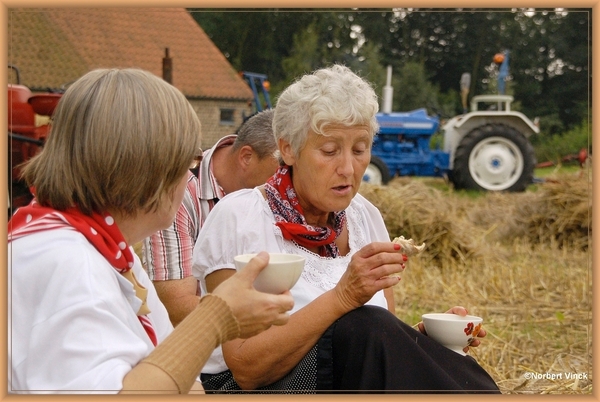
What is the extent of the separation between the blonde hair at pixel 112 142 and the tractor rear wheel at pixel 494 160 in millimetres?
9831

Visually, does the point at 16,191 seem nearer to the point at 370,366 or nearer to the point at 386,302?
the point at 386,302

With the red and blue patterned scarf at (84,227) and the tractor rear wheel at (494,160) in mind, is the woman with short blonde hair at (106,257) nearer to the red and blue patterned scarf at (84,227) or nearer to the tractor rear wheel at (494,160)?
the red and blue patterned scarf at (84,227)

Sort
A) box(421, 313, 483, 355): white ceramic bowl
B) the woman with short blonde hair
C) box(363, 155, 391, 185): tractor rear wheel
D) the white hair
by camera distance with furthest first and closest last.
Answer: box(363, 155, 391, 185): tractor rear wheel < the white hair < box(421, 313, 483, 355): white ceramic bowl < the woman with short blonde hair

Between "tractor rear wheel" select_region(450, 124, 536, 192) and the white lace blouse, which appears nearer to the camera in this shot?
the white lace blouse

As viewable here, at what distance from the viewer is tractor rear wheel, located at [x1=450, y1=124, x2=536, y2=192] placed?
10.8 meters

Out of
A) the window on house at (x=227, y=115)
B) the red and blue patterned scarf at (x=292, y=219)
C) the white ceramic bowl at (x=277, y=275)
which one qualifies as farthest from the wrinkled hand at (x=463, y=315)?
the window on house at (x=227, y=115)

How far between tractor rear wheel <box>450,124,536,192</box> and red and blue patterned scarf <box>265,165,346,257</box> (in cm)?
896

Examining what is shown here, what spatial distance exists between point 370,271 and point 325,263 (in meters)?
0.41

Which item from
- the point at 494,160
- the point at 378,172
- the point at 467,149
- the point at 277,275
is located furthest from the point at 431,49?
the point at 277,275

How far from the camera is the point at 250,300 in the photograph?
136cm

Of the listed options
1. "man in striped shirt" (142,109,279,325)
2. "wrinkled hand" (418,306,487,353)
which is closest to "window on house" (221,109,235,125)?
"man in striped shirt" (142,109,279,325)

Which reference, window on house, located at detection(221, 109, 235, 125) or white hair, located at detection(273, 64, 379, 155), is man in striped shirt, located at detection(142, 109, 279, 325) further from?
window on house, located at detection(221, 109, 235, 125)

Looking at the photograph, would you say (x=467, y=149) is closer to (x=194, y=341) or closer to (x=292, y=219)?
(x=292, y=219)

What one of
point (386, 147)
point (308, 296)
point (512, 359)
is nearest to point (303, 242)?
point (308, 296)
